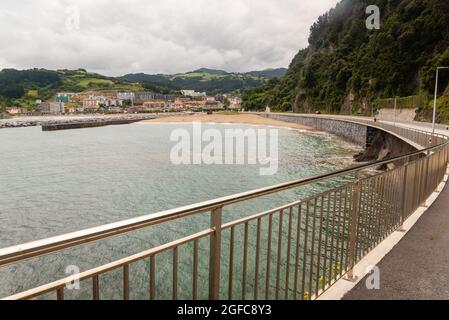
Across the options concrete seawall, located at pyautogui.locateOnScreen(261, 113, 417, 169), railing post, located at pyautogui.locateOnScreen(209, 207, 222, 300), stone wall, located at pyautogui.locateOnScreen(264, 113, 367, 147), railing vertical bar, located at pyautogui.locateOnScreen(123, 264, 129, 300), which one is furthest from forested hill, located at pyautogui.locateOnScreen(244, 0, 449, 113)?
railing vertical bar, located at pyautogui.locateOnScreen(123, 264, 129, 300)

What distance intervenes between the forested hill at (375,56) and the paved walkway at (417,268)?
47332mm

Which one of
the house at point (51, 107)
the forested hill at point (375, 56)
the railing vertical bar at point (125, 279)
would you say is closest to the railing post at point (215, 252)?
the railing vertical bar at point (125, 279)

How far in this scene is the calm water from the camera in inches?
488

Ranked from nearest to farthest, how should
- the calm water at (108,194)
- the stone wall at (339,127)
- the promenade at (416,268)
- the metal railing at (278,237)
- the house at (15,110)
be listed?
1. the metal railing at (278,237)
2. the promenade at (416,268)
3. the calm water at (108,194)
4. the stone wall at (339,127)
5. the house at (15,110)

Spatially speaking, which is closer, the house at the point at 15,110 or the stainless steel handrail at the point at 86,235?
the stainless steel handrail at the point at 86,235

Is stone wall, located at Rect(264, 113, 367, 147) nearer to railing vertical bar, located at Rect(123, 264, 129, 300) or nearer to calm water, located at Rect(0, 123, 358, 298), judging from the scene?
calm water, located at Rect(0, 123, 358, 298)

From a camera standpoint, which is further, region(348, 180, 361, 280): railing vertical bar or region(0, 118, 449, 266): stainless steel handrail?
region(348, 180, 361, 280): railing vertical bar

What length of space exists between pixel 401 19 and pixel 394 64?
28.2 feet

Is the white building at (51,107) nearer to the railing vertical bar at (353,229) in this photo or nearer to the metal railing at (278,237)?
the metal railing at (278,237)

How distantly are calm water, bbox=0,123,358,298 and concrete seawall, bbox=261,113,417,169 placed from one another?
2550 mm

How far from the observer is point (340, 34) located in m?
99.2

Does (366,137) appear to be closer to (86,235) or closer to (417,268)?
(417,268)

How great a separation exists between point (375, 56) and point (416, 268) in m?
72.1

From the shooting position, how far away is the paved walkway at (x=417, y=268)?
12.4 feet
